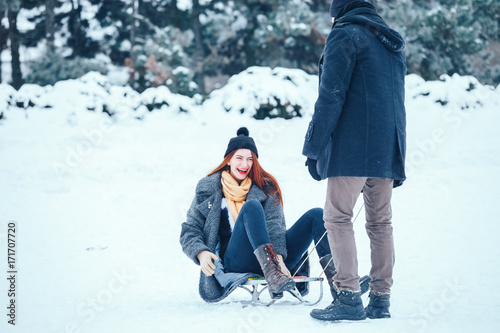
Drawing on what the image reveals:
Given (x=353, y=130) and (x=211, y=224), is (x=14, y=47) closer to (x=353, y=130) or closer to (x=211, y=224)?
(x=211, y=224)

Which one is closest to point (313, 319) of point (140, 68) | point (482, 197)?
point (482, 197)

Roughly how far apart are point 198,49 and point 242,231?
12.9 meters

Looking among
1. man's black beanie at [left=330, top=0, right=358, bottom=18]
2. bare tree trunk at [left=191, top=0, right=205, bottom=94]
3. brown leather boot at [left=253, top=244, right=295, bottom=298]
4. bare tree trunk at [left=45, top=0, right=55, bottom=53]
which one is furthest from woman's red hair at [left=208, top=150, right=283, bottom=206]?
bare tree trunk at [left=45, top=0, right=55, bottom=53]

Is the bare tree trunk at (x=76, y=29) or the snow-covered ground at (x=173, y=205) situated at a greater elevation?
the bare tree trunk at (x=76, y=29)

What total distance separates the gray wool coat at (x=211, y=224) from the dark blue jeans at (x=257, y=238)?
0.29 ft

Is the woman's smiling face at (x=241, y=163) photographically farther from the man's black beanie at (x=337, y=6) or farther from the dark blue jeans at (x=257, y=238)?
the man's black beanie at (x=337, y=6)

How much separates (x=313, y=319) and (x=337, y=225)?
1.57 feet

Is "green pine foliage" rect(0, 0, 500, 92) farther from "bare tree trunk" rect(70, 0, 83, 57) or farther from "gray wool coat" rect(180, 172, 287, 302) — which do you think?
"gray wool coat" rect(180, 172, 287, 302)

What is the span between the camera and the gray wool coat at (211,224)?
2.96m

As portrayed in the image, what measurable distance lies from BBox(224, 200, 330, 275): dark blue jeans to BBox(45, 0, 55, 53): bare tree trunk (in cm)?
1266

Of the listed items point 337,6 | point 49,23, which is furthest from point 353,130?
point 49,23

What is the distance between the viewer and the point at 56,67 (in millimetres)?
12734

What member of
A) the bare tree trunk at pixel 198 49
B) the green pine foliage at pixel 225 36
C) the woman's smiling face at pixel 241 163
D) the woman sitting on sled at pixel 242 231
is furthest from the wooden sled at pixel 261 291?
the bare tree trunk at pixel 198 49

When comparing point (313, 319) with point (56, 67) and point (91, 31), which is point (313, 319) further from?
point (91, 31)
